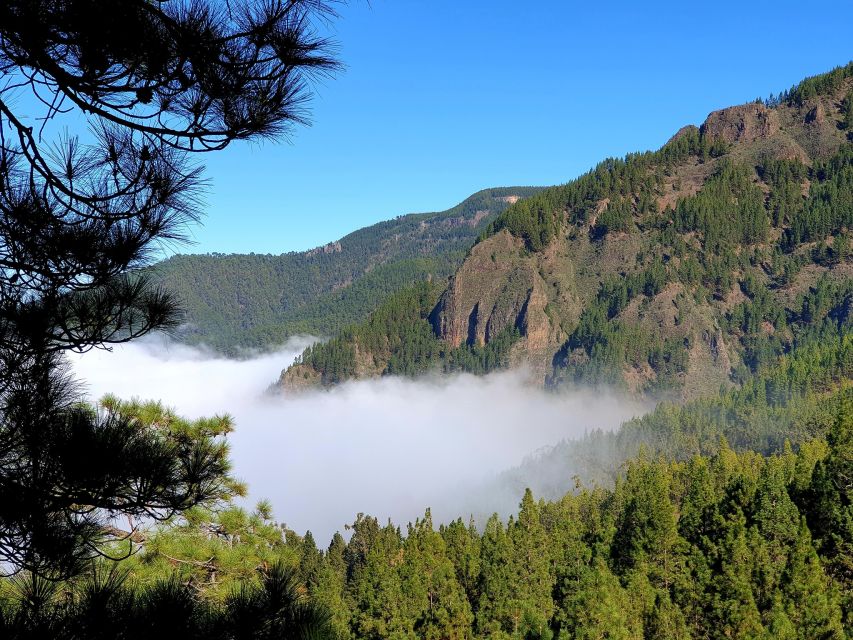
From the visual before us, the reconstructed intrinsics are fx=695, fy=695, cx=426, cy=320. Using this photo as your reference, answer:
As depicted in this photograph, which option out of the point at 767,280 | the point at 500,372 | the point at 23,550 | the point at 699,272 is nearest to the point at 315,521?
the point at 500,372

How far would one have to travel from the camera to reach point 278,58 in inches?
248

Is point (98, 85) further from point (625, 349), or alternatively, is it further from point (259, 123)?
point (625, 349)

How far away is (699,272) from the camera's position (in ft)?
644

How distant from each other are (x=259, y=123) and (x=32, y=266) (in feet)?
7.57

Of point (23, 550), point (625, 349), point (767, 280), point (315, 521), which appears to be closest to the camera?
point (23, 550)

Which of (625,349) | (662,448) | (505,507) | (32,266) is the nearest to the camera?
(32,266)

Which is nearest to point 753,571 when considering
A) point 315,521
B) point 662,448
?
point 662,448

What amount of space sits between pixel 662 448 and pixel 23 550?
118213 mm

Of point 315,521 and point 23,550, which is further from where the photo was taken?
point 315,521

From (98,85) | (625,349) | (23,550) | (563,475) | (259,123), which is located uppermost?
(98,85)

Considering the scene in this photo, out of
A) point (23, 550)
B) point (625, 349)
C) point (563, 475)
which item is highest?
point (23, 550)

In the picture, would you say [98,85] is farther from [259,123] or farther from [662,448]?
[662,448]

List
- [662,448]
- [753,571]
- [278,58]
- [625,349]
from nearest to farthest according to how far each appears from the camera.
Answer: [278,58] → [753,571] → [662,448] → [625,349]

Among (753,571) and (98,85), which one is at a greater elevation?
(98,85)
